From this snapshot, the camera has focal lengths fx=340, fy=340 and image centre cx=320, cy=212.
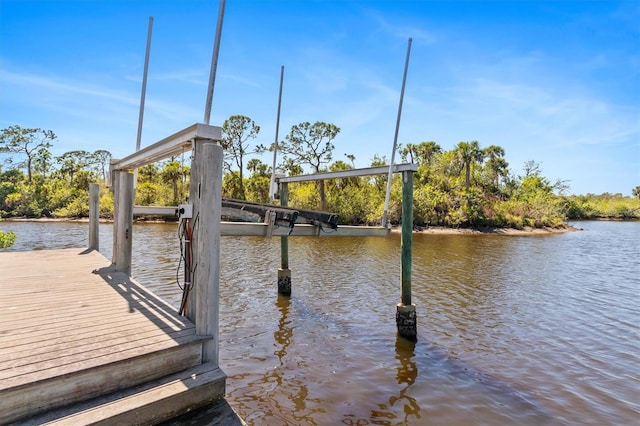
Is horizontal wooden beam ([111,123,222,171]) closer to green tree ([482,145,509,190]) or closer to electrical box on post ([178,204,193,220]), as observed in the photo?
electrical box on post ([178,204,193,220])

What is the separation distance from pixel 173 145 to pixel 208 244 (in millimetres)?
1374

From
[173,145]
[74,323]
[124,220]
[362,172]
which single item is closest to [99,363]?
[74,323]

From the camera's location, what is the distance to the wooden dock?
230 cm

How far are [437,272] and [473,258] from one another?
4805 mm

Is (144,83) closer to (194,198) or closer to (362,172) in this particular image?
(194,198)

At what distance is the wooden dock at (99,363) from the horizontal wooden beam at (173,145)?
5.97 ft

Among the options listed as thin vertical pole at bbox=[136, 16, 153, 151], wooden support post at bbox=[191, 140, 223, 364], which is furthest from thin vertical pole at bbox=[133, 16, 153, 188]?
wooden support post at bbox=[191, 140, 223, 364]

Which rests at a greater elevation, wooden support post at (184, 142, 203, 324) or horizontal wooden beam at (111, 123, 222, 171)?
horizontal wooden beam at (111, 123, 222, 171)

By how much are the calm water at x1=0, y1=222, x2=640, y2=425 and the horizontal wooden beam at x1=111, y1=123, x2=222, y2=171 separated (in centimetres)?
301

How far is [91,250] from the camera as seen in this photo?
7.67 metres

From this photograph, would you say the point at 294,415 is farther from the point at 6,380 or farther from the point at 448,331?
the point at 448,331

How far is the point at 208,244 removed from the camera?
10.1 feet

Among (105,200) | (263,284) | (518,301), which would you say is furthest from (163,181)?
(518,301)

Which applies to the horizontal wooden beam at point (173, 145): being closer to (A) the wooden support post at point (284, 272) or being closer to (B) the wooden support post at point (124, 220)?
(B) the wooden support post at point (124, 220)
